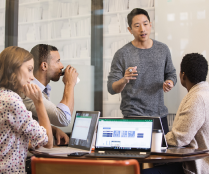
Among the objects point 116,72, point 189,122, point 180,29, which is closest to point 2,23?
point 116,72

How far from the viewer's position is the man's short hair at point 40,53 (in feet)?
7.08

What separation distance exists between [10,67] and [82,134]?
2.06 feet

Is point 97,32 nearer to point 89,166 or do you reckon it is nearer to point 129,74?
point 129,74

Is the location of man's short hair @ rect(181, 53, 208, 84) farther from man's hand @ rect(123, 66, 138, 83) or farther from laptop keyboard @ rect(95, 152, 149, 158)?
laptop keyboard @ rect(95, 152, 149, 158)

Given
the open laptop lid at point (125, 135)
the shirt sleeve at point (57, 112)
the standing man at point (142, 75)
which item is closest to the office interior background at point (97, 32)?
the standing man at point (142, 75)

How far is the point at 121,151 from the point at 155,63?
136 centimetres

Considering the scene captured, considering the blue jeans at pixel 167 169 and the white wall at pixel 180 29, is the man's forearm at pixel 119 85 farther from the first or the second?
the blue jeans at pixel 167 169

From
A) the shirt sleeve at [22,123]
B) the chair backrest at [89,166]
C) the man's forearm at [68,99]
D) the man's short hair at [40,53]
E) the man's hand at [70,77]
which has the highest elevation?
the man's short hair at [40,53]

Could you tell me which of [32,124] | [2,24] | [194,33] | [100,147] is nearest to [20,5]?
[2,24]

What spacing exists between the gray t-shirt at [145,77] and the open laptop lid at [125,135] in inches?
39.0

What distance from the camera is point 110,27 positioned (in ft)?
12.3

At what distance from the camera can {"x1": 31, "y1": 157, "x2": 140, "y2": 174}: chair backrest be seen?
1053 millimetres

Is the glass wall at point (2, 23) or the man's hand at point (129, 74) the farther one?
the man's hand at point (129, 74)

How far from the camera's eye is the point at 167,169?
5.50 ft
